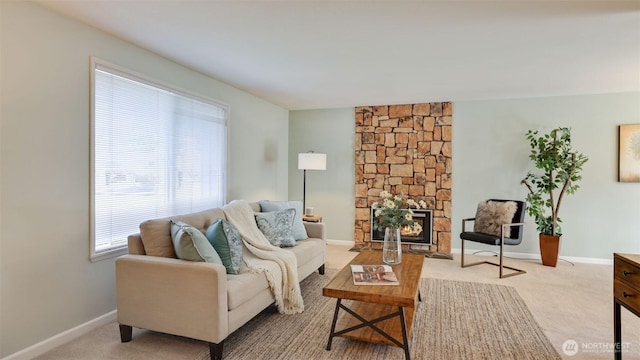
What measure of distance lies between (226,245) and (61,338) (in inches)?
51.7

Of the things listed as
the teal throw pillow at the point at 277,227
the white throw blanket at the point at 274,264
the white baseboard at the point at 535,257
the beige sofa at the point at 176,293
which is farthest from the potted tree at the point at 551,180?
the beige sofa at the point at 176,293

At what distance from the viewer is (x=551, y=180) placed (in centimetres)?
451

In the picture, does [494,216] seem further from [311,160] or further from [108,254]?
[108,254]


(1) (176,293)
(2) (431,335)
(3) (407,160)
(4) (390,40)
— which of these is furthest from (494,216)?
(1) (176,293)

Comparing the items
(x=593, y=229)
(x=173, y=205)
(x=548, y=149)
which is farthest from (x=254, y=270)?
(x=593, y=229)

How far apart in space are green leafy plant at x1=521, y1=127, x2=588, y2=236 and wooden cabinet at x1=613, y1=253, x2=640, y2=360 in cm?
273

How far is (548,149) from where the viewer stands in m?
4.50

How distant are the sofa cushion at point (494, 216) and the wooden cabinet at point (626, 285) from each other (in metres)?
2.31

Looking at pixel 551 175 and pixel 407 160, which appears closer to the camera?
pixel 551 175

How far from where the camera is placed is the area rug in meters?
2.31

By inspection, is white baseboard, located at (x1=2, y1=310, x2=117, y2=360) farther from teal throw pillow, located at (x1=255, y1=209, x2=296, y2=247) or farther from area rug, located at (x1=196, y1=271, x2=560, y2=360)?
teal throw pillow, located at (x1=255, y1=209, x2=296, y2=247)

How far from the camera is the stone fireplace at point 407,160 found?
530 cm

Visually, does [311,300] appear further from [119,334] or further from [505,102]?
[505,102]

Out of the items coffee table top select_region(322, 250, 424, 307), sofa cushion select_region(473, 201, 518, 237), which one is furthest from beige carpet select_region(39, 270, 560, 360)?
sofa cushion select_region(473, 201, 518, 237)
